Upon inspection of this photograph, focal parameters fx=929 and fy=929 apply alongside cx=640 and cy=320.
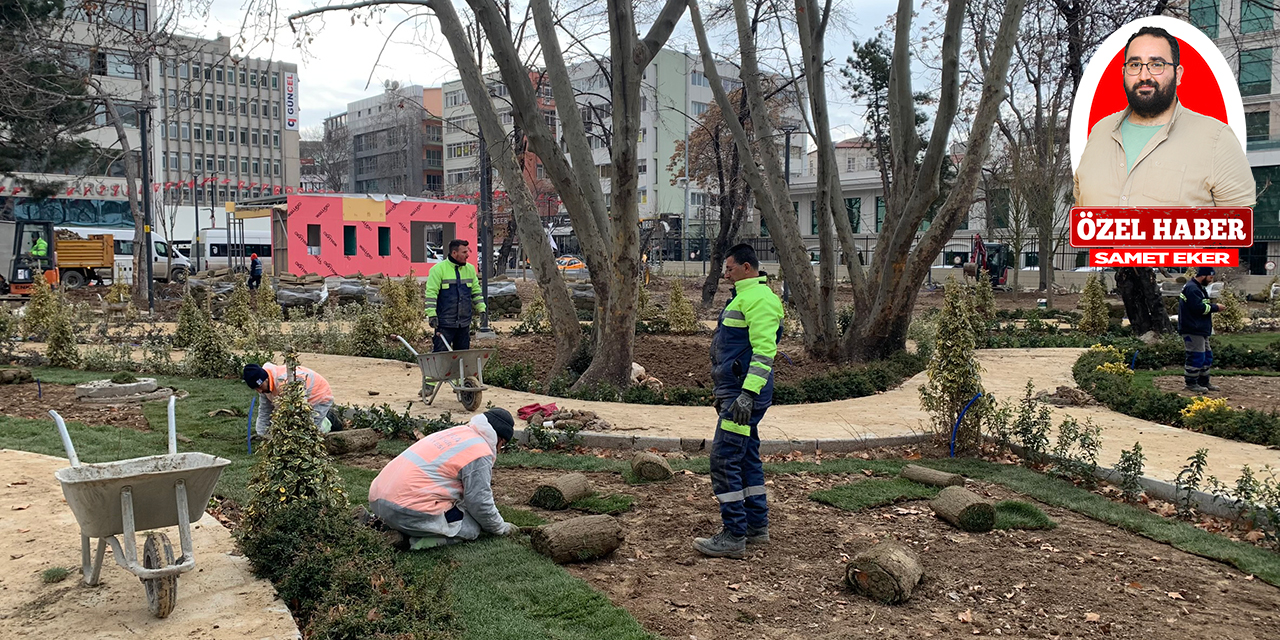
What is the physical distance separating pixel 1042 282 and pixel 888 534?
29337mm

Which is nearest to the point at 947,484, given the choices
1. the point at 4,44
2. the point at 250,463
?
the point at 250,463

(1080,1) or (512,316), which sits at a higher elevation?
(1080,1)

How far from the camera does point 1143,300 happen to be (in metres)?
16.2

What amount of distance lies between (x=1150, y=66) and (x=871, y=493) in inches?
203

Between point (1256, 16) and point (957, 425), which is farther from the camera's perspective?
point (1256, 16)

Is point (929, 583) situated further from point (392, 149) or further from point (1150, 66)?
point (392, 149)

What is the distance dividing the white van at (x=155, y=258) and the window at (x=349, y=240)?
19.7 ft

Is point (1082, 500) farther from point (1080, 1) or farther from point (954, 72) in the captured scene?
point (1080, 1)

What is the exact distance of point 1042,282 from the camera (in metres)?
32.3

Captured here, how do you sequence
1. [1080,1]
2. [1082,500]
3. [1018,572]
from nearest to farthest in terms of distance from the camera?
1. [1018,572]
2. [1082,500]
3. [1080,1]

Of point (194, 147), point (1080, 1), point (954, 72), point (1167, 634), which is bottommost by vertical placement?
point (1167, 634)

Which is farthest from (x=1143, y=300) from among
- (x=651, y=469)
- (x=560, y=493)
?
(x=560, y=493)

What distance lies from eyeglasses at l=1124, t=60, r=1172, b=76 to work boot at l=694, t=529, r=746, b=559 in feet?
20.9

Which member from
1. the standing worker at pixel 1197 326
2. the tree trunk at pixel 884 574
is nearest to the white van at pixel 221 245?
the standing worker at pixel 1197 326
